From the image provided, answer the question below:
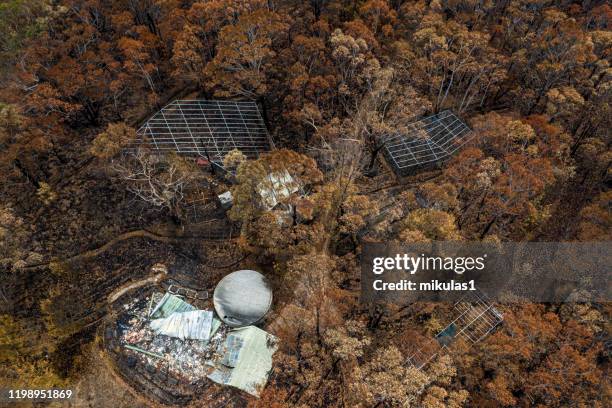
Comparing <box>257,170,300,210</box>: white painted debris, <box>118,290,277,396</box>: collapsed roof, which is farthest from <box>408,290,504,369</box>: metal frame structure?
<box>257,170,300,210</box>: white painted debris

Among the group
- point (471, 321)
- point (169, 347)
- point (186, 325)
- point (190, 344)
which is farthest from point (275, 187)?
point (471, 321)

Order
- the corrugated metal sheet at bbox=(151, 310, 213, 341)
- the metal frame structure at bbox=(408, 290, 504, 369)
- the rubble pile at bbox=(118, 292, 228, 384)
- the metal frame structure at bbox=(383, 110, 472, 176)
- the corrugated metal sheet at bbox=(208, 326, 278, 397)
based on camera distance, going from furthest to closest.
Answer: the metal frame structure at bbox=(383, 110, 472, 176), the metal frame structure at bbox=(408, 290, 504, 369), the corrugated metal sheet at bbox=(151, 310, 213, 341), the rubble pile at bbox=(118, 292, 228, 384), the corrugated metal sheet at bbox=(208, 326, 278, 397)

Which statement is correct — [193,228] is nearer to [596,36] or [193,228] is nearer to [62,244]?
[62,244]

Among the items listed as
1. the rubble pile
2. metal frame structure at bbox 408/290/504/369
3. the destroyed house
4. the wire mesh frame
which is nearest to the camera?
the destroyed house

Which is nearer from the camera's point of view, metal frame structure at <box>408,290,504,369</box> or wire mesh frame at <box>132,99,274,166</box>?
metal frame structure at <box>408,290,504,369</box>

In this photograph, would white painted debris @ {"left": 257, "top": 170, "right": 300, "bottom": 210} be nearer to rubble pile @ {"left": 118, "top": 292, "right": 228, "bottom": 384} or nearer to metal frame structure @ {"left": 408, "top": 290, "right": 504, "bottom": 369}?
rubble pile @ {"left": 118, "top": 292, "right": 228, "bottom": 384}

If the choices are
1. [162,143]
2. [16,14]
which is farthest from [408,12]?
[16,14]

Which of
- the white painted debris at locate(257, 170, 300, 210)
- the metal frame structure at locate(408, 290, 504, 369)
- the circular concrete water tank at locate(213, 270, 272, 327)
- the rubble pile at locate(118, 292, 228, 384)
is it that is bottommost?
the rubble pile at locate(118, 292, 228, 384)
